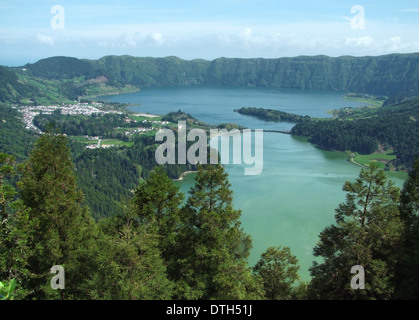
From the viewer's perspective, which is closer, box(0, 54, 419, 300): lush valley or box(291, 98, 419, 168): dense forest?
box(0, 54, 419, 300): lush valley

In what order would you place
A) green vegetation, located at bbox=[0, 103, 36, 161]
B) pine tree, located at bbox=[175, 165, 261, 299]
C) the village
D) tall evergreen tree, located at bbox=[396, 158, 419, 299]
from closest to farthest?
tall evergreen tree, located at bbox=[396, 158, 419, 299] → pine tree, located at bbox=[175, 165, 261, 299] → green vegetation, located at bbox=[0, 103, 36, 161] → the village

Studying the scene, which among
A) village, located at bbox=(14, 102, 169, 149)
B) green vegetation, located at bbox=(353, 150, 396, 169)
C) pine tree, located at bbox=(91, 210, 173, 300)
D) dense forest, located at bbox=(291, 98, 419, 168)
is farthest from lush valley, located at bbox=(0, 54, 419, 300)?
village, located at bbox=(14, 102, 169, 149)

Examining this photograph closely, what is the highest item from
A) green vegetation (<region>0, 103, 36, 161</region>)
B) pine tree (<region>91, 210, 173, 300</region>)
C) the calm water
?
pine tree (<region>91, 210, 173, 300</region>)

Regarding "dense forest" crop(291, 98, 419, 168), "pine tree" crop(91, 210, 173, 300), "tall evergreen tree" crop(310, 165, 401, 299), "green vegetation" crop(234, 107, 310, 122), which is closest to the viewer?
"pine tree" crop(91, 210, 173, 300)

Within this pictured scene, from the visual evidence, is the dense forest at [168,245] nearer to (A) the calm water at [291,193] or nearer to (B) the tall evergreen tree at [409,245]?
(B) the tall evergreen tree at [409,245]

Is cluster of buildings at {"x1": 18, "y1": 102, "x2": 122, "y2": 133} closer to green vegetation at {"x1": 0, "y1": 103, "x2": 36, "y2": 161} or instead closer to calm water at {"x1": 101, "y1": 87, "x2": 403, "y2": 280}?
green vegetation at {"x1": 0, "y1": 103, "x2": 36, "y2": 161}

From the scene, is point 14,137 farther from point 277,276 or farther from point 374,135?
point 277,276

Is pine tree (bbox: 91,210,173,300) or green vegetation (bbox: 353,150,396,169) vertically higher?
pine tree (bbox: 91,210,173,300)
